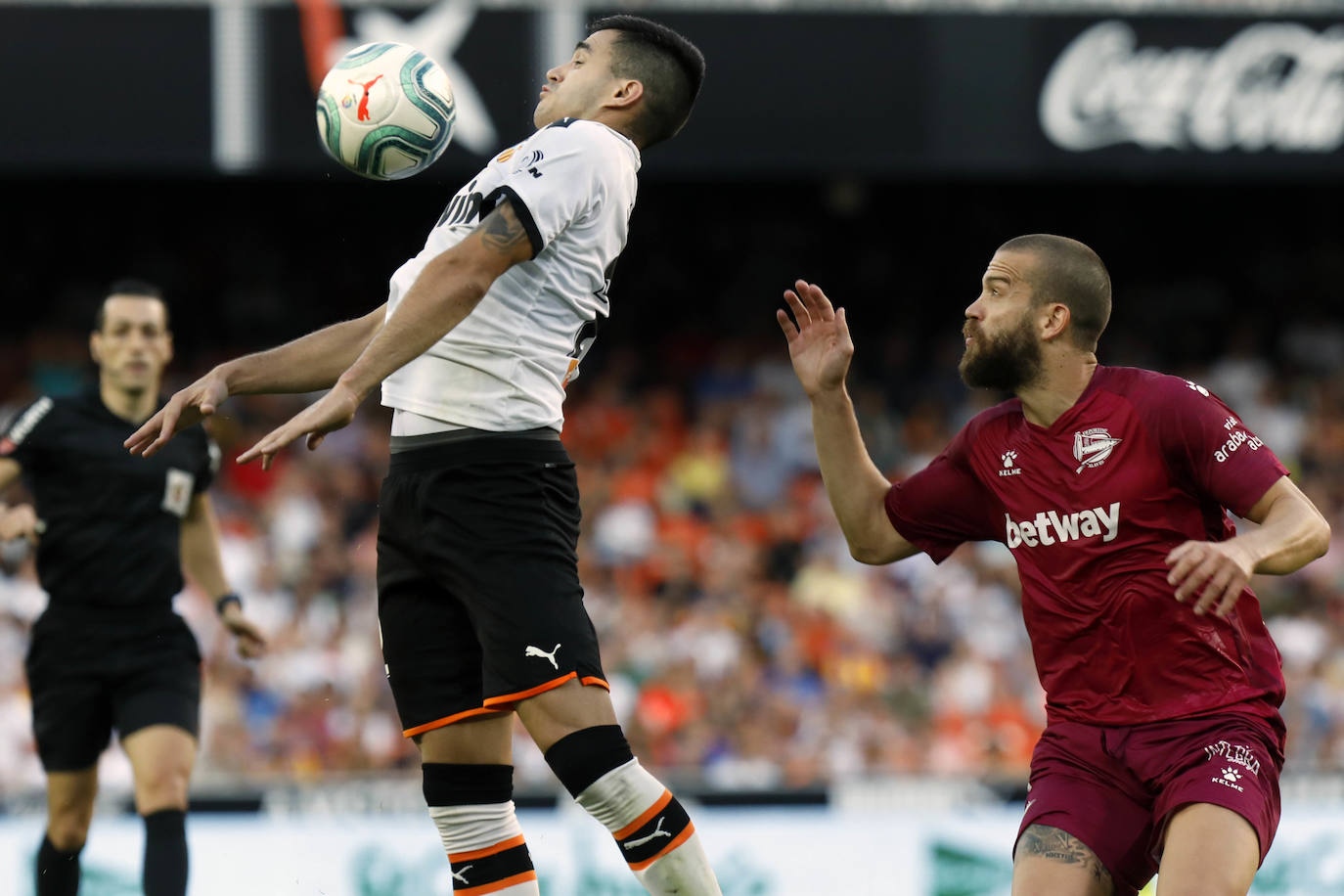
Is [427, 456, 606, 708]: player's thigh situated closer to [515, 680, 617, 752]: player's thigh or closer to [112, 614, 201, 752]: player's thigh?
[515, 680, 617, 752]: player's thigh

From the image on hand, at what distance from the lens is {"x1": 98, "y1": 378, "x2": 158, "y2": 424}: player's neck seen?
6598 mm

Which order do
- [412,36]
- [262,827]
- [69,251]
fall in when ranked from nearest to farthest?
[262,827]
[412,36]
[69,251]

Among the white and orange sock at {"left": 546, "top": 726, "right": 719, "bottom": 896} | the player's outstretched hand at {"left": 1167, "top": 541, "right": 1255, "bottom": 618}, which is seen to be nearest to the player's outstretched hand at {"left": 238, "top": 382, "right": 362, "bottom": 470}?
the white and orange sock at {"left": 546, "top": 726, "right": 719, "bottom": 896}

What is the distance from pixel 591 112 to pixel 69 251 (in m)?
12.0

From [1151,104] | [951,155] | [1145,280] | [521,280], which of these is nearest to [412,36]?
[951,155]

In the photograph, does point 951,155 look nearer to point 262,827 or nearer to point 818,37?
point 818,37

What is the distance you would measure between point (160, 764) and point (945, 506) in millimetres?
2951

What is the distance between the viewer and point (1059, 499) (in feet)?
15.0

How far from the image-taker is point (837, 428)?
4895 millimetres

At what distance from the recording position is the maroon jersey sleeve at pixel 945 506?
4.84 metres

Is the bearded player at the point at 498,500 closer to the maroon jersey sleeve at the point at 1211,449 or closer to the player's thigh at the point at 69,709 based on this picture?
the maroon jersey sleeve at the point at 1211,449

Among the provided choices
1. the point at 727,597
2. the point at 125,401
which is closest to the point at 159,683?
the point at 125,401

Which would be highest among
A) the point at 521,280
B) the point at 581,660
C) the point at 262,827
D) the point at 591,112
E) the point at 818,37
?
the point at 818,37

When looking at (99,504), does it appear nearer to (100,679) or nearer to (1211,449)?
(100,679)
